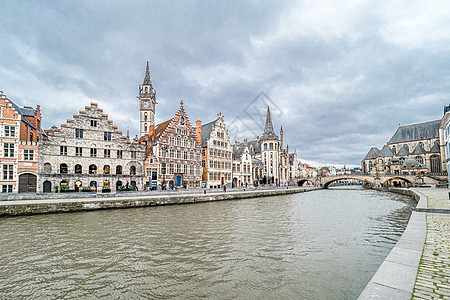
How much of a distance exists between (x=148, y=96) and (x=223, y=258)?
47964 mm

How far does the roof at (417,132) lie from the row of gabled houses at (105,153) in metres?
74.3

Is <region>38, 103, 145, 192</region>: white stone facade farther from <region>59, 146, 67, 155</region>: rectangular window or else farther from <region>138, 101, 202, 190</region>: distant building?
<region>138, 101, 202, 190</region>: distant building

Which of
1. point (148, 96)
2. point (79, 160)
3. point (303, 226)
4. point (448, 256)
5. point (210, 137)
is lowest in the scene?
point (303, 226)

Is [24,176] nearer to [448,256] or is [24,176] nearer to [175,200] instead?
[175,200]

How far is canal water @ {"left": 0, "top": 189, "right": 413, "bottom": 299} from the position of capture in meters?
6.21

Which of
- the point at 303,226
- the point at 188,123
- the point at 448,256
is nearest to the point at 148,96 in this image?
the point at 188,123

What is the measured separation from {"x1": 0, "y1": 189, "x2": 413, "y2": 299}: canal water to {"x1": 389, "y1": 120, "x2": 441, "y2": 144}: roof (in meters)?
89.1

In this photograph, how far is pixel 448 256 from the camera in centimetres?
559

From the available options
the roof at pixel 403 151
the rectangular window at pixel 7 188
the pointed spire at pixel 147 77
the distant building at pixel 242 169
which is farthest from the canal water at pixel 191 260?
the roof at pixel 403 151

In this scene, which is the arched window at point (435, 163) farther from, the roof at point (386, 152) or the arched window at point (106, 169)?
the arched window at point (106, 169)

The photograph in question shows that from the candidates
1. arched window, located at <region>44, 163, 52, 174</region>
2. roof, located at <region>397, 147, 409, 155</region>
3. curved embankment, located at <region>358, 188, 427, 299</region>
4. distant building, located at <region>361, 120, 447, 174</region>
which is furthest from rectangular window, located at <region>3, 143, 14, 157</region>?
roof, located at <region>397, 147, 409, 155</region>

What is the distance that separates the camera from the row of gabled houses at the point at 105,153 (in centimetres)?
2742

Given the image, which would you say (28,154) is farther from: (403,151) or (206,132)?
(403,151)

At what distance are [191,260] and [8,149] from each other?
3060 cm
